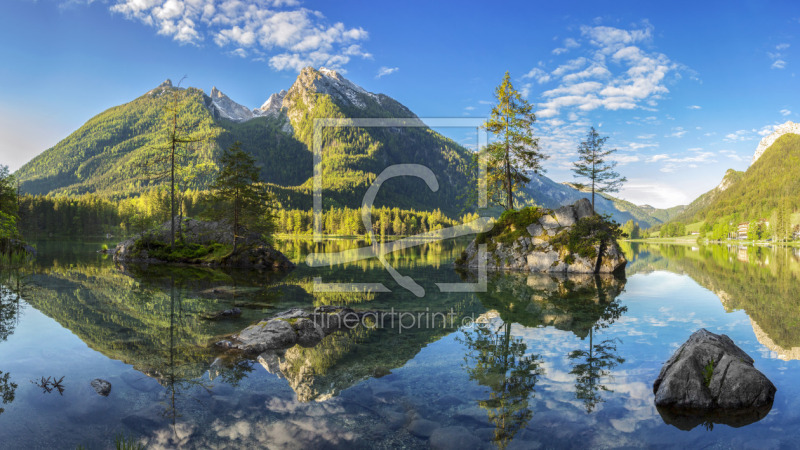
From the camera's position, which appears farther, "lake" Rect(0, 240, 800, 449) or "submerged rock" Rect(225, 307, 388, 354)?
"submerged rock" Rect(225, 307, 388, 354)

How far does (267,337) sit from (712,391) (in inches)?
488

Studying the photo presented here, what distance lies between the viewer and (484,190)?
46.4 meters

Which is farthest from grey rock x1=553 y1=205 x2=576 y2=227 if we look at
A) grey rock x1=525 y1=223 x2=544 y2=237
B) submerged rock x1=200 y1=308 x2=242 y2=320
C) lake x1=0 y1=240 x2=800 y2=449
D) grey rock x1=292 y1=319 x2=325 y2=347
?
Answer: submerged rock x1=200 y1=308 x2=242 y2=320

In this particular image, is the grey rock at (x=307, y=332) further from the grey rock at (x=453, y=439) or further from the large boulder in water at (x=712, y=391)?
the large boulder in water at (x=712, y=391)

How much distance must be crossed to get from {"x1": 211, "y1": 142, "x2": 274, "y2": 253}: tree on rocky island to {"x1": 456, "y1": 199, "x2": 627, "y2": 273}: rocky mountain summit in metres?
22.8

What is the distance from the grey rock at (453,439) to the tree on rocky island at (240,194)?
37100 mm

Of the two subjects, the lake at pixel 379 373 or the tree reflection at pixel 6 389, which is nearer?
the lake at pixel 379 373

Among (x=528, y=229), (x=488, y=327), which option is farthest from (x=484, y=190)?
(x=488, y=327)

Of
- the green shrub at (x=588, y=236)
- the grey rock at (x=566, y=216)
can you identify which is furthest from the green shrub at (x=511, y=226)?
the green shrub at (x=588, y=236)

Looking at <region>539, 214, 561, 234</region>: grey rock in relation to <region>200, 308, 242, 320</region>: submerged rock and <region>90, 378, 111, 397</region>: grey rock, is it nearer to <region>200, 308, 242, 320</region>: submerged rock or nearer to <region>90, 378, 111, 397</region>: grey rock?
<region>200, 308, 242, 320</region>: submerged rock

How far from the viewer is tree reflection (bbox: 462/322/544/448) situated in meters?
7.81

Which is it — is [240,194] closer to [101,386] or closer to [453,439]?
[101,386]

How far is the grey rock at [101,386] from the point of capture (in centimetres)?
888

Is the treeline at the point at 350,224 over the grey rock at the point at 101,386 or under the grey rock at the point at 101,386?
over
